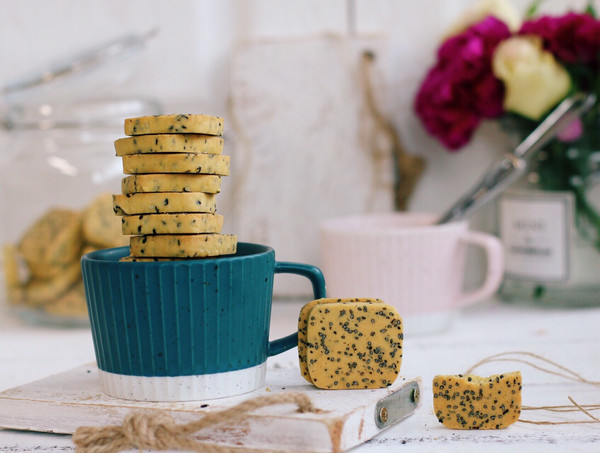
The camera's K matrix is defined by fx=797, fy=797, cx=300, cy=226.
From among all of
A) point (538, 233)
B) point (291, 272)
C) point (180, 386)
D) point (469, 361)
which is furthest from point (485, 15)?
point (180, 386)

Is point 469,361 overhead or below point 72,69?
below

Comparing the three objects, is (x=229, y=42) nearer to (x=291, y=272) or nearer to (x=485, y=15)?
(x=485, y=15)

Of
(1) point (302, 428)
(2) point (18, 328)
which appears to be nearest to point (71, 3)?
(2) point (18, 328)

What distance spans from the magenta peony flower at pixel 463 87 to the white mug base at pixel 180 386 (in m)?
0.61

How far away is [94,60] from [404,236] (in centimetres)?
48

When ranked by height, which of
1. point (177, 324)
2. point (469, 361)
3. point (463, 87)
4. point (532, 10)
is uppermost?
point (532, 10)

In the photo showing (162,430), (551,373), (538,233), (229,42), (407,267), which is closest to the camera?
(162,430)

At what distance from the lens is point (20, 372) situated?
2.62ft

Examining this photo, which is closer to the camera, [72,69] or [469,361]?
[469,361]

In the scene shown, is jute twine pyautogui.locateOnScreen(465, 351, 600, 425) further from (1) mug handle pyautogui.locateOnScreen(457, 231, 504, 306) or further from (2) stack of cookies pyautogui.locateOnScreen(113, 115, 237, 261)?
(2) stack of cookies pyautogui.locateOnScreen(113, 115, 237, 261)

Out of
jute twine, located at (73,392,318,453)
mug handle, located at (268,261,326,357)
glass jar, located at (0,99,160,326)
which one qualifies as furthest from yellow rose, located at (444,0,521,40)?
jute twine, located at (73,392,318,453)

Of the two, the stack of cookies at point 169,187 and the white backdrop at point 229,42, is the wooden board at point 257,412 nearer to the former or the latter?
the stack of cookies at point 169,187

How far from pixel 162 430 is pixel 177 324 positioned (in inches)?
2.8

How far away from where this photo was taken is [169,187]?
0.55m
